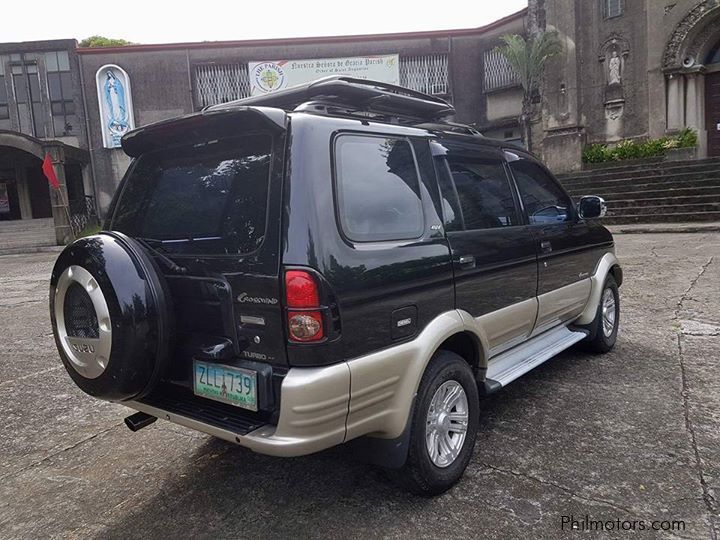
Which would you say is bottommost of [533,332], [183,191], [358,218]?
[533,332]

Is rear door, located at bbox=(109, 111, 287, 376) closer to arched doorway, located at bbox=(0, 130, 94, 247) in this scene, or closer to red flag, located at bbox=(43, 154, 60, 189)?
red flag, located at bbox=(43, 154, 60, 189)

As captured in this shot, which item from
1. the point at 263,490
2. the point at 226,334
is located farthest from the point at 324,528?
the point at 226,334

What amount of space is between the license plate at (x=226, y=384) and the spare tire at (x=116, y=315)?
0.62 feet

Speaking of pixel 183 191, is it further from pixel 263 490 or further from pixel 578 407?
pixel 578 407

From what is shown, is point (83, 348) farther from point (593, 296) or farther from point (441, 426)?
point (593, 296)

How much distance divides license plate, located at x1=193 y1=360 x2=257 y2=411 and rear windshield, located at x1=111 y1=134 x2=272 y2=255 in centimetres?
53

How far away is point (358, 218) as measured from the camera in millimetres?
2568

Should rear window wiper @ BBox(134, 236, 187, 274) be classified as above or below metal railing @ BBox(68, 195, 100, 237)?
below

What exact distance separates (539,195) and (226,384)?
9.14 ft

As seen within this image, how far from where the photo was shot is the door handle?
303 centimetres

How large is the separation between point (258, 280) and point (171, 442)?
1761 millimetres

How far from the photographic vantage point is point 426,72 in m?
22.1

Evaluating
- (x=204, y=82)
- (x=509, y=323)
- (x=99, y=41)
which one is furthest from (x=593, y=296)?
(x=99, y=41)

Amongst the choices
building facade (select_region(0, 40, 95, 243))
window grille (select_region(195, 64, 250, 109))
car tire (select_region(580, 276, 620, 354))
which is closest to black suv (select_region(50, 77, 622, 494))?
car tire (select_region(580, 276, 620, 354))
